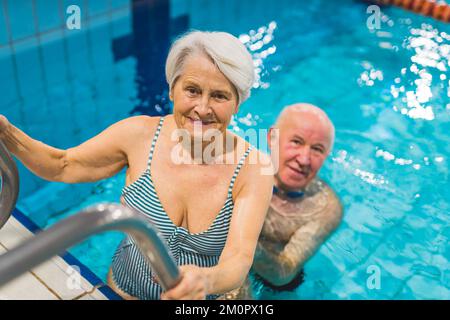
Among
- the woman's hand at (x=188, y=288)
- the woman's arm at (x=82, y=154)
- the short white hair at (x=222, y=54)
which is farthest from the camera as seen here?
the woman's arm at (x=82, y=154)

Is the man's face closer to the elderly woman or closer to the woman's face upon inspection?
the elderly woman

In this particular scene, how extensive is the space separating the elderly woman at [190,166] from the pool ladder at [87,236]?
0.42 m

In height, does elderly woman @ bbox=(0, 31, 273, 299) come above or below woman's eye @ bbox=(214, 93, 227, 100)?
below

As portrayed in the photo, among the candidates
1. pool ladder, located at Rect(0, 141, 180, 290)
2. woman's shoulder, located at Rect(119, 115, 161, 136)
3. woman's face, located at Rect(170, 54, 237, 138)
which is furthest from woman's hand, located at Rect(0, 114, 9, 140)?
pool ladder, located at Rect(0, 141, 180, 290)

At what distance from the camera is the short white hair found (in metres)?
1.69

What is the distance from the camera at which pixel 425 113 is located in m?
4.45

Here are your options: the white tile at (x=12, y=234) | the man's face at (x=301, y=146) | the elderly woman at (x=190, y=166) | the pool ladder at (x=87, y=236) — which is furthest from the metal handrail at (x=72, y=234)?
the man's face at (x=301, y=146)

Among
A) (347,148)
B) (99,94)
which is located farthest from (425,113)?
(99,94)

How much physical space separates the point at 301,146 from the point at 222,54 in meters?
1.36

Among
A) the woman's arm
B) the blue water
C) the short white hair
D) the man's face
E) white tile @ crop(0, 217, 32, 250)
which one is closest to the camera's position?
the short white hair

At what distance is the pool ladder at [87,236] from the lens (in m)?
1.05

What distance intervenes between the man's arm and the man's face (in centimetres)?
27

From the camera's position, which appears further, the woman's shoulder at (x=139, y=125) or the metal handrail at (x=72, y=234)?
the woman's shoulder at (x=139, y=125)

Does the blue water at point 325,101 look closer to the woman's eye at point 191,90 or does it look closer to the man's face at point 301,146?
the man's face at point 301,146
